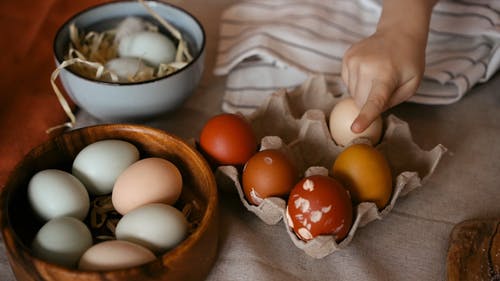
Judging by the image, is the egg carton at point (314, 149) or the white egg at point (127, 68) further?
the white egg at point (127, 68)

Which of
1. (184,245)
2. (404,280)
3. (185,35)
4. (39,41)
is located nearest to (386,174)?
(404,280)

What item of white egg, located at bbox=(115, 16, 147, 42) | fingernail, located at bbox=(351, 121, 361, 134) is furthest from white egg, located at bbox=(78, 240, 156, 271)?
white egg, located at bbox=(115, 16, 147, 42)

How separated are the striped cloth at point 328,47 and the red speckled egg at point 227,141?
0.13m

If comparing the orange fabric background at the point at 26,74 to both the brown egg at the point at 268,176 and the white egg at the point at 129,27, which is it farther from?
the brown egg at the point at 268,176

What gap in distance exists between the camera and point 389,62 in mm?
628

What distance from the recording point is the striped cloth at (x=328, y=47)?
2.53ft

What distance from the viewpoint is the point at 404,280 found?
1.82 ft

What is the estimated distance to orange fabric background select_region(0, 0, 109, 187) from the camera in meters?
0.69

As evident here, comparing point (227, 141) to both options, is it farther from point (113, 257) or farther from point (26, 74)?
point (26, 74)

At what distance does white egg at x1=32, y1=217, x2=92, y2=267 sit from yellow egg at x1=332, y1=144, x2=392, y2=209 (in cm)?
25

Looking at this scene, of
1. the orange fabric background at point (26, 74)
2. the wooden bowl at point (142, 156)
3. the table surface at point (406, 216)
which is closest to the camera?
the wooden bowl at point (142, 156)

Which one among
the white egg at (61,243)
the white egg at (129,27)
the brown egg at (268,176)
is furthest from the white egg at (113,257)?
the white egg at (129,27)

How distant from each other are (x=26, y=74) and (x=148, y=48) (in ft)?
0.63

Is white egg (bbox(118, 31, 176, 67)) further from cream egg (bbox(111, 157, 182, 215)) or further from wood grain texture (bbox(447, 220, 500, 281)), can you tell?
wood grain texture (bbox(447, 220, 500, 281))
